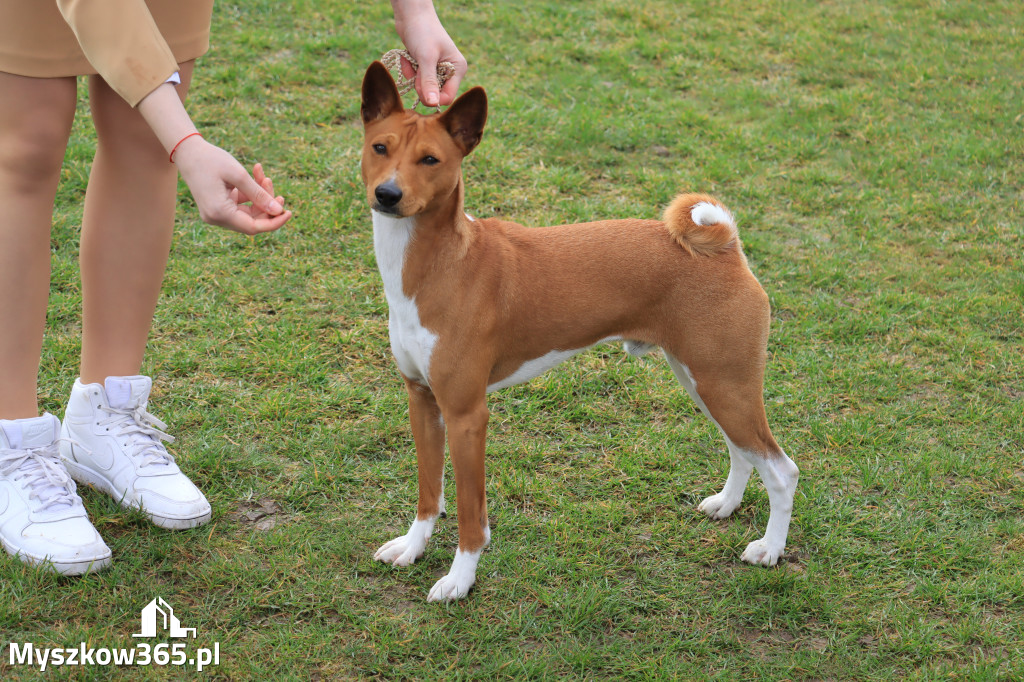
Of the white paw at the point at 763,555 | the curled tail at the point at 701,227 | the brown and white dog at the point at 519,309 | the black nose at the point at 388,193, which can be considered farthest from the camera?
the white paw at the point at 763,555

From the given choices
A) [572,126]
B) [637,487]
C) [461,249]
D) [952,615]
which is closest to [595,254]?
[461,249]

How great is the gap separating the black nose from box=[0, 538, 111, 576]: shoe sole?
1.61 meters

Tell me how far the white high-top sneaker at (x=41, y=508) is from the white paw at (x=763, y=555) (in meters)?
2.31

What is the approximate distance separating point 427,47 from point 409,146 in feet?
1.62

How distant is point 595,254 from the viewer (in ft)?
9.96

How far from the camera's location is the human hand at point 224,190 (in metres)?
2.21

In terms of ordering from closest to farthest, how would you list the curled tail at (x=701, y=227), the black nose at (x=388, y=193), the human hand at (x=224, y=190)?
1. the human hand at (x=224, y=190)
2. the black nose at (x=388, y=193)
3. the curled tail at (x=701, y=227)

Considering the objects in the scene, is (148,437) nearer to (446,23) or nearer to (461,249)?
(461,249)

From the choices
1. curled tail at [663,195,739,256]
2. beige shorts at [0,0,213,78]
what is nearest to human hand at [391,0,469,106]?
beige shorts at [0,0,213,78]

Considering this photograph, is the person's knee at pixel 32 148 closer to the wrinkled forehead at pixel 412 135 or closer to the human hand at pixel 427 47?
the wrinkled forehead at pixel 412 135

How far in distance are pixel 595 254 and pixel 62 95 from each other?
5.91ft

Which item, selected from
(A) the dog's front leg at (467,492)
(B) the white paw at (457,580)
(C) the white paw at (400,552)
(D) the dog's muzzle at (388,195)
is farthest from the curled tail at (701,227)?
(C) the white paw at (400,552)

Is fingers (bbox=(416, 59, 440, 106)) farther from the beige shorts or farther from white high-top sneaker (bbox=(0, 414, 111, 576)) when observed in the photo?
white high-top sneaker (bbox=(0, 414, 111, 576))
